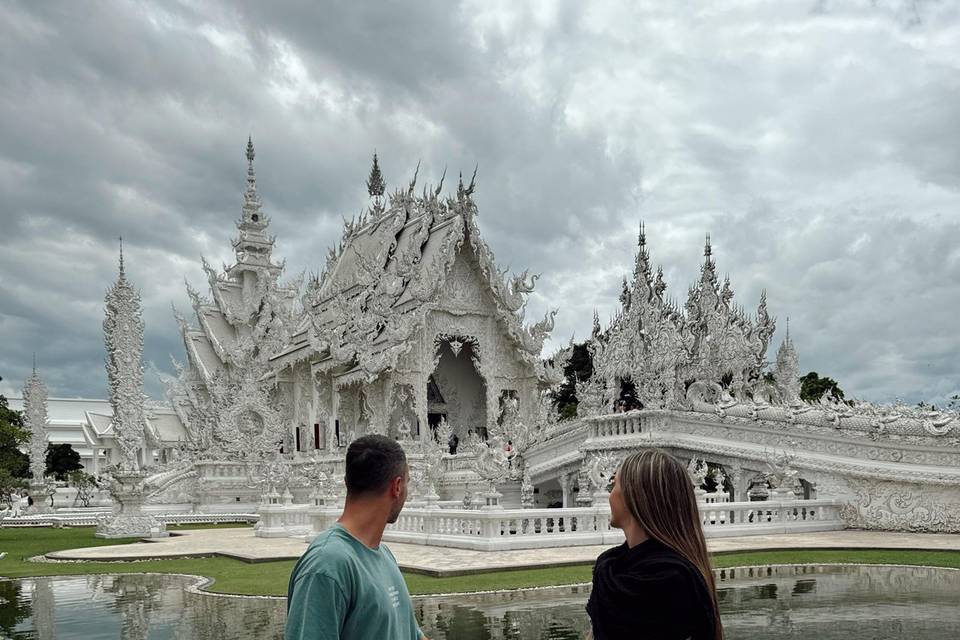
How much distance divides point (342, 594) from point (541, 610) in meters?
6.03

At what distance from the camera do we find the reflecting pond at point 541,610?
7.14 m

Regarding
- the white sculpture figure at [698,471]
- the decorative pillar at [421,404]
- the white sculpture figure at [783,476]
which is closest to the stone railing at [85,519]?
the decorative pillar at [421,404]

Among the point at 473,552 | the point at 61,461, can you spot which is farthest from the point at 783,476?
the point at 61,461

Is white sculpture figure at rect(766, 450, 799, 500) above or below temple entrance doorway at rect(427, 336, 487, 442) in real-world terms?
below

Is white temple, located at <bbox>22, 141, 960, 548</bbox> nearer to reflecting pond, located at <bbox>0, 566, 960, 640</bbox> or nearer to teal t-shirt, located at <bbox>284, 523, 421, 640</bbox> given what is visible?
reflecting pond, located at <bbox>0, 566, 960, 640</bbox>

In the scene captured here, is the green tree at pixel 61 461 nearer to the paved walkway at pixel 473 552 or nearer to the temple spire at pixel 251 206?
the temple spire at pixel 251 206

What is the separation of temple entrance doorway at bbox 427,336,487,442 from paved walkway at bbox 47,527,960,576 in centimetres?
1357

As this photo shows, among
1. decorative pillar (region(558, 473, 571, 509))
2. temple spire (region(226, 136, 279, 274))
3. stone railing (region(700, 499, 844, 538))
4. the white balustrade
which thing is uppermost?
temple spire (region(226, 136, 279, 274))

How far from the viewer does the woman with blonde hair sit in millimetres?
2404

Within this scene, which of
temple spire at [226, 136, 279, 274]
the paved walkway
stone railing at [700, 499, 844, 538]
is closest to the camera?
the paved walkway

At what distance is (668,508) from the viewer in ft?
8.11

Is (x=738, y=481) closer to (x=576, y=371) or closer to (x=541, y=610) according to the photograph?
(x=541, y=610)

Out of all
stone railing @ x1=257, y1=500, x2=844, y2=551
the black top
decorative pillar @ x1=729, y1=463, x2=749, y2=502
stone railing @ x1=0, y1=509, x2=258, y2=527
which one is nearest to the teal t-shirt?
the black top

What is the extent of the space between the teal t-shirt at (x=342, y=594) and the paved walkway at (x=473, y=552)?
797 centimetres
